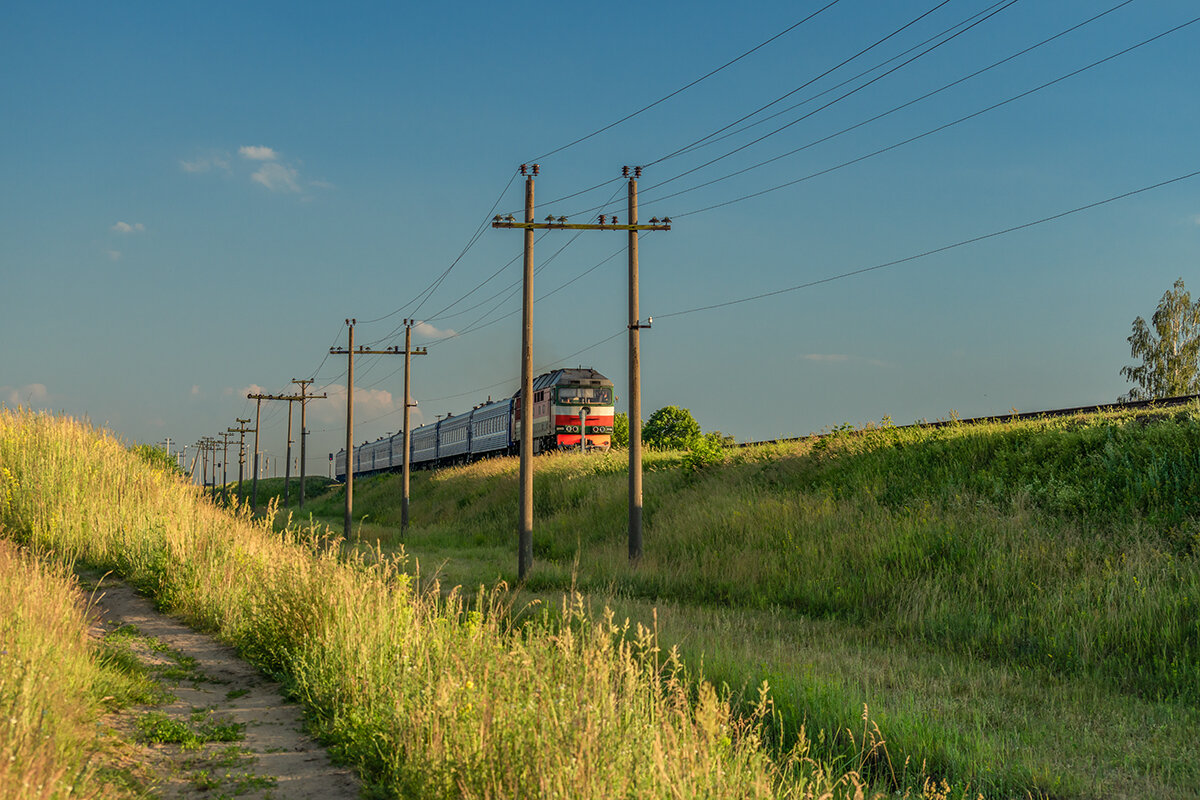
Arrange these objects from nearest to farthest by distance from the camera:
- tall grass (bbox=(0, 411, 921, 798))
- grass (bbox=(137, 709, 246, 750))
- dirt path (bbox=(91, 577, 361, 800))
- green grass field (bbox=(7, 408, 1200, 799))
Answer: tall grass (bbox=(0, 411, 921, 798))
green grass field (bbox=(7, 408, 1200, 799))
dirt path (bbox=(91, 577, 361, 800))
grass (bbox=(137, 709, 246, 750))

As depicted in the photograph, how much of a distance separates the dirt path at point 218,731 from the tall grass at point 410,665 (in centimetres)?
26

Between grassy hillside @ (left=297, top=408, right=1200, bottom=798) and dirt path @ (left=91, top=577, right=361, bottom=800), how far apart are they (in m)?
3.57

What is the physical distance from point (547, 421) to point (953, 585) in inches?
1142

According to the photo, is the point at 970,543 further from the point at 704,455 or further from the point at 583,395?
the point at 583,395

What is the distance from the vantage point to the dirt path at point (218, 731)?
237 inches

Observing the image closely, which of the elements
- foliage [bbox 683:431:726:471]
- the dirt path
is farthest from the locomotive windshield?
the dirt path

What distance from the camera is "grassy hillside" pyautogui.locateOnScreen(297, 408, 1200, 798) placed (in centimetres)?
841

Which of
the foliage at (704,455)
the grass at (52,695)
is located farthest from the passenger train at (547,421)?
the grass at (52,695)

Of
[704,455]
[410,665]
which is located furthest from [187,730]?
[704,455]

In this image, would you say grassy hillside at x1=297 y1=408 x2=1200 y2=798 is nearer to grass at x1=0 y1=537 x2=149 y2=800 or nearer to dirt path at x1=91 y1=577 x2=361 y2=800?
dirt path at x1=91 y1=577 x2=361 y2=800

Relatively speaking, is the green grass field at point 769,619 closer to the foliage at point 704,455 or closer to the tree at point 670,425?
the foliage at point 704,455

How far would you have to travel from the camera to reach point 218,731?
6.93 metres

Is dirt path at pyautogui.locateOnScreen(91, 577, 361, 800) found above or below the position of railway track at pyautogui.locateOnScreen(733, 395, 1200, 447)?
below

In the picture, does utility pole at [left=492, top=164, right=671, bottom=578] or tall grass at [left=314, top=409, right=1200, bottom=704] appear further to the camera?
utility pole at [left=492, top=164, right=671, bottom=578]
